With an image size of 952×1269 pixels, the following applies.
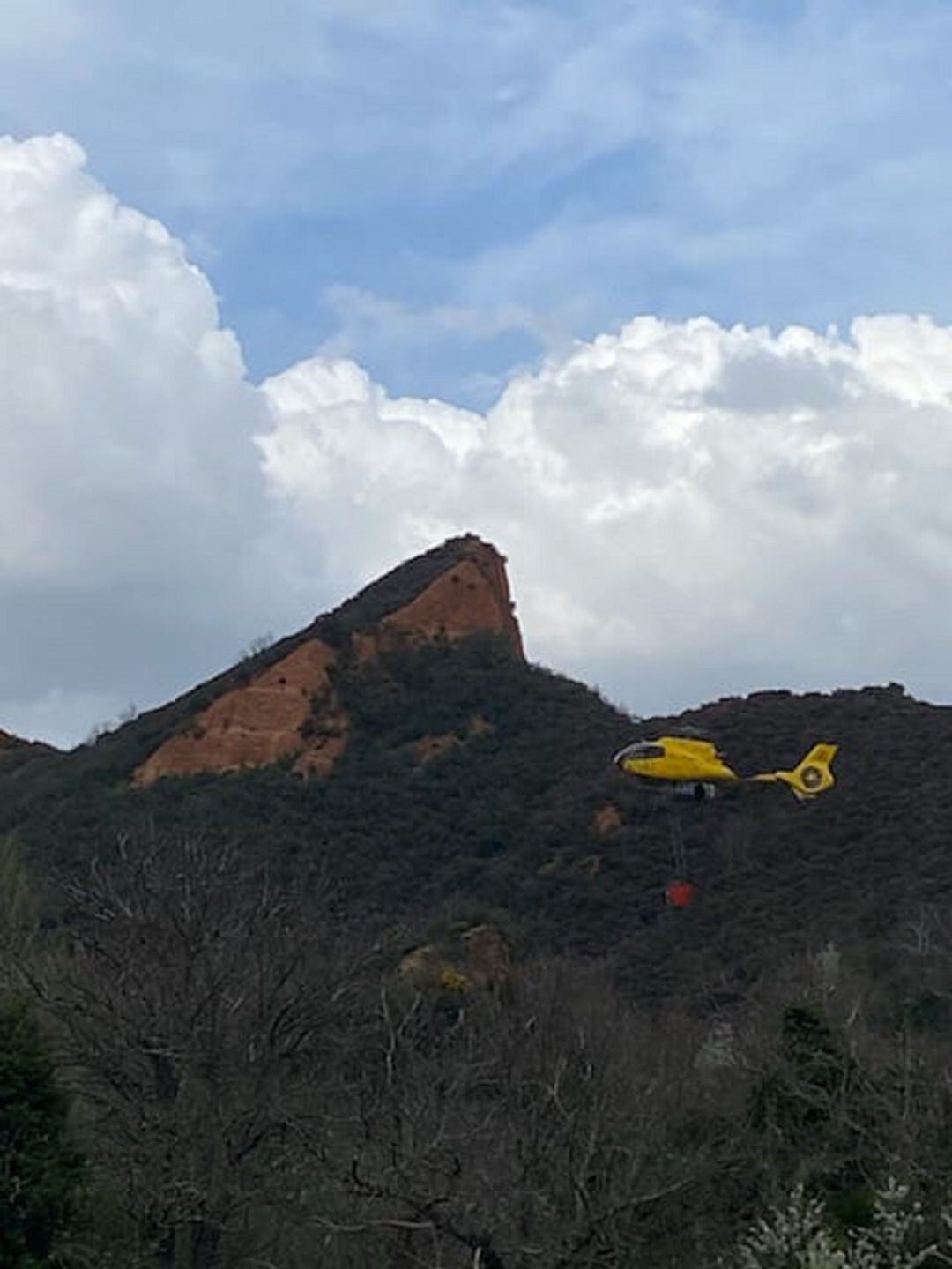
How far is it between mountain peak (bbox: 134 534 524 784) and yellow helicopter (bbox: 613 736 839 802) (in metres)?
16.2

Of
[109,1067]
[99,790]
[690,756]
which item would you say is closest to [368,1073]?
[109,1067]

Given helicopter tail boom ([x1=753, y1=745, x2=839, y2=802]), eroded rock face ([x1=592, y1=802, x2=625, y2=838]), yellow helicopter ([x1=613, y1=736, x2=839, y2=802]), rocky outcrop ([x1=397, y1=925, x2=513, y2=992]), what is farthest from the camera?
eroded rock face ([x1=592, y1=802, x2=625, y2=838])

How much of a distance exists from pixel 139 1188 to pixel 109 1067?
1433 mm

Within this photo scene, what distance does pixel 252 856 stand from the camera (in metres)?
55.1

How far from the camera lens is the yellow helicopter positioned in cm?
4762

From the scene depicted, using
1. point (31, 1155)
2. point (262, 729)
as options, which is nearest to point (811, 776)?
point (262, 729)

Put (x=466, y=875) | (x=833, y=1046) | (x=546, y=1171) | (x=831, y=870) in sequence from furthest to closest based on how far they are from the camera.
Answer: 1. (x=466, y=875)
2. (x=831, y=870)
3. (x=833, y=1046)
4. (x=546, y=1171)

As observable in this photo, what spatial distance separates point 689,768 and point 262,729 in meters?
21.9

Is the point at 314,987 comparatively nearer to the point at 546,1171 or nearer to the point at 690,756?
the point at 546,1171

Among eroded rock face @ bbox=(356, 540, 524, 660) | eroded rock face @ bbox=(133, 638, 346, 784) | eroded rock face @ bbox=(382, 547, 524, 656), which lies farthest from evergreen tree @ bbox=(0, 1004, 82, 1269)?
eroded rock face @ bbox=(382, 547, 524, 656)

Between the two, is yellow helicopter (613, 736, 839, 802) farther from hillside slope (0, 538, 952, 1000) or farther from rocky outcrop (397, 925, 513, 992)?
rocky outcrop (397, 925, 513, 992)

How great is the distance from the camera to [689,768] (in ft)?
161

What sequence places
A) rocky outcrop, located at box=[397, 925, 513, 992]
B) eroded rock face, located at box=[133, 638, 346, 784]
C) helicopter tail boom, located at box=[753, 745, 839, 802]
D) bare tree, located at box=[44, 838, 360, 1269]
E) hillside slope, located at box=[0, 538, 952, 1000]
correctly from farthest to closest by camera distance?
eroded rock face, located at box=[133, 638, 346, 784]
helicopter tail boom, located at box=[753, 745, 839, 802]
hillside slope, located at box=[0, 538, 952, 1000]
rocky outcrop, located at box=[397, 925, 513, 992]
bare tree, located at box=[44, 838, 360, 1269]

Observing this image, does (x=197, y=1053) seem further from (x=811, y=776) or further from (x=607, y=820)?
(x=607, y=820)
